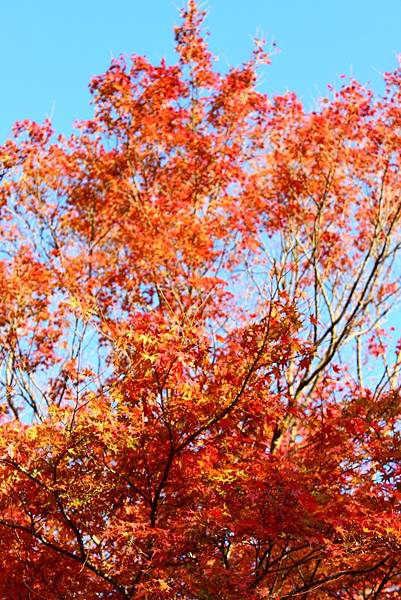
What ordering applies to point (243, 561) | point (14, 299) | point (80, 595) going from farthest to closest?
point (14, 299) → point (243, 561) → point (80, 595)

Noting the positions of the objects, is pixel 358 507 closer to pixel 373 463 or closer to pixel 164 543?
pixel 373 463

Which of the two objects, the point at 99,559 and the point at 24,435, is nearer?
the point at 24,435

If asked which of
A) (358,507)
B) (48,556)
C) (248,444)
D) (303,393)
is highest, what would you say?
(303,393)

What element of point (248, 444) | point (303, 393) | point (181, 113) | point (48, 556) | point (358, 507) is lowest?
point (358, 507)

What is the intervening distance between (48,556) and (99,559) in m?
0.59

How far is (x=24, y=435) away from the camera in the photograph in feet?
20.3

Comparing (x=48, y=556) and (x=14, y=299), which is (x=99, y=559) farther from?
(x=14, y=299)

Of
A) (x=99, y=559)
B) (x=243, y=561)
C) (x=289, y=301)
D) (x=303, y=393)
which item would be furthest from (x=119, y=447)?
(x=303, y=393)

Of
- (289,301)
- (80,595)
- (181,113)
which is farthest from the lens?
(181,113)

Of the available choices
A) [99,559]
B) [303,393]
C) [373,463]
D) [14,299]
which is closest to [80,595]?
[99,559]

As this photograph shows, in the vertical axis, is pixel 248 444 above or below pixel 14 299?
below

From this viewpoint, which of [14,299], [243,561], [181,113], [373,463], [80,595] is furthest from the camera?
[181,113]

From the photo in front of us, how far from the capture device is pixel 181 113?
1282cm

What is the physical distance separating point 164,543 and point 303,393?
15.7ft
